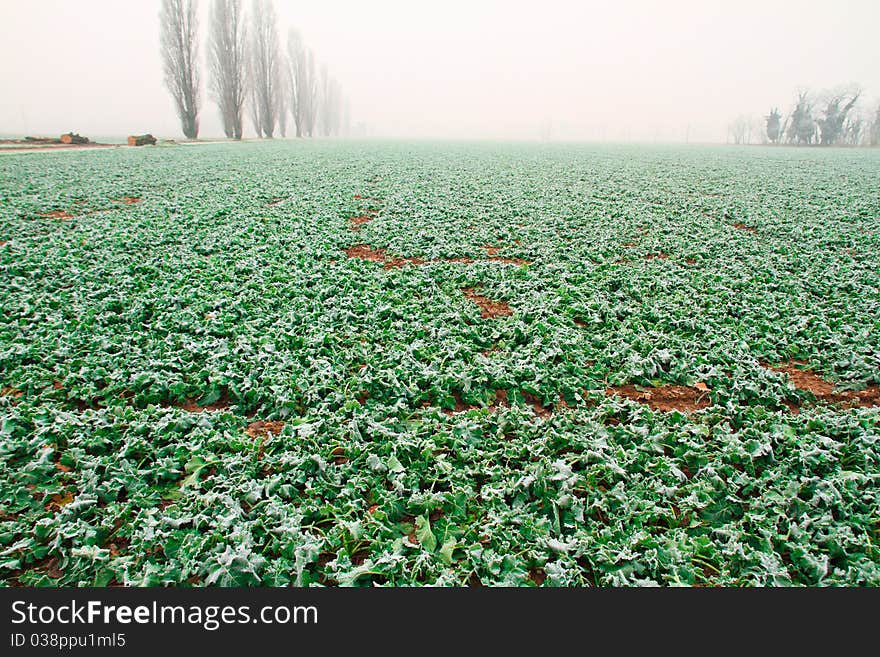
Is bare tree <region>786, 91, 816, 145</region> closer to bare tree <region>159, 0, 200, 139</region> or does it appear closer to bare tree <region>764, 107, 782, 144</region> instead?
bare tree <region>764, 107, 782, 144</region>

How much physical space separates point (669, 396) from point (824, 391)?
1502 millimetres

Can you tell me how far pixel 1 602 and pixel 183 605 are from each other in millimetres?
925

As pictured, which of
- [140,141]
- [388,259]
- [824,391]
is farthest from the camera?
[140,141]

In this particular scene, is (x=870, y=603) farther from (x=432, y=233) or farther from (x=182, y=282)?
(x=432, y=233)

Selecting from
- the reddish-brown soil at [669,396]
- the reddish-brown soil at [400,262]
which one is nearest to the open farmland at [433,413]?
the reddish-brown soil at [669,396]

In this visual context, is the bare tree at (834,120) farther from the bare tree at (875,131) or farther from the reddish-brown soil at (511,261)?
the reddish-brown soil at (511,261)

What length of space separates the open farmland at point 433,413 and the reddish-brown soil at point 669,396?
27 mm

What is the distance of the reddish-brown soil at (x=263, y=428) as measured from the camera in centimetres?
357

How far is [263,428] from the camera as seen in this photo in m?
3.64

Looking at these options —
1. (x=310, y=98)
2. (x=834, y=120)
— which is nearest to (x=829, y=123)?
(x=834, y=120)

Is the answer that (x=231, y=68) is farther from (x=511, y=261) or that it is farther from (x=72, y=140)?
(x=511, y=261)

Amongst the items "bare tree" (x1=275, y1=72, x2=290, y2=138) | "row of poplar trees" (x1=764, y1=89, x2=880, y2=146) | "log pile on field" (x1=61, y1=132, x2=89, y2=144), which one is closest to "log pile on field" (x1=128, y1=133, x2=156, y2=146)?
"log pile on field" (x1=61, y1=132, x2=89, y2=144)

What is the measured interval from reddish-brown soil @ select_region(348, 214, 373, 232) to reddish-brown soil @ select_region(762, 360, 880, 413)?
7665mm

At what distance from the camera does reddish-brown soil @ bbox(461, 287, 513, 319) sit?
569 centimetres
